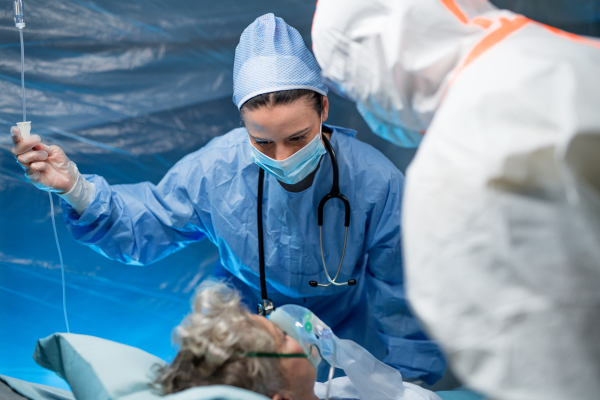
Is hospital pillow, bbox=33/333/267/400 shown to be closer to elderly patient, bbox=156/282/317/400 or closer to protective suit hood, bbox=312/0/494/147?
elderly patient, bbox=156/282/317/400

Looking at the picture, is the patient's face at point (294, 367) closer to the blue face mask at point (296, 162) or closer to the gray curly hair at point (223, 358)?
the gray curly hair at point (223, 358)

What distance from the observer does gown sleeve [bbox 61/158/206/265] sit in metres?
1.34

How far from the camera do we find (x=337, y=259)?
4.63ft

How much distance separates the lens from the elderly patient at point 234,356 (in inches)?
37.3

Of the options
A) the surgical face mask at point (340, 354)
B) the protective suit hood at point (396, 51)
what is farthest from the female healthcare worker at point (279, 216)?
the protective suit hood at point (396, 51)

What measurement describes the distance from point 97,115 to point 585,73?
1552mm

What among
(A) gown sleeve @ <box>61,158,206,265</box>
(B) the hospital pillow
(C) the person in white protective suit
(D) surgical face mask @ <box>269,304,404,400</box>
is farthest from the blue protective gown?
(C) the person in white protective suit

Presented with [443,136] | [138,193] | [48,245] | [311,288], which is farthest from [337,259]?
[48,245]

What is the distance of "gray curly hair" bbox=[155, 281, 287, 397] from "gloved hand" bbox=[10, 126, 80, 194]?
1.71 ft

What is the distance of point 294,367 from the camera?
1035mm

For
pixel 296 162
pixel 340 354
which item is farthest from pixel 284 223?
pixel 340 354

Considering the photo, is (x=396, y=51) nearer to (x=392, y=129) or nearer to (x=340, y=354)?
(x=392, y=129)

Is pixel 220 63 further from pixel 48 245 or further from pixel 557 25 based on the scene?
pixel 557 25

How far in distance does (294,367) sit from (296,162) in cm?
49
